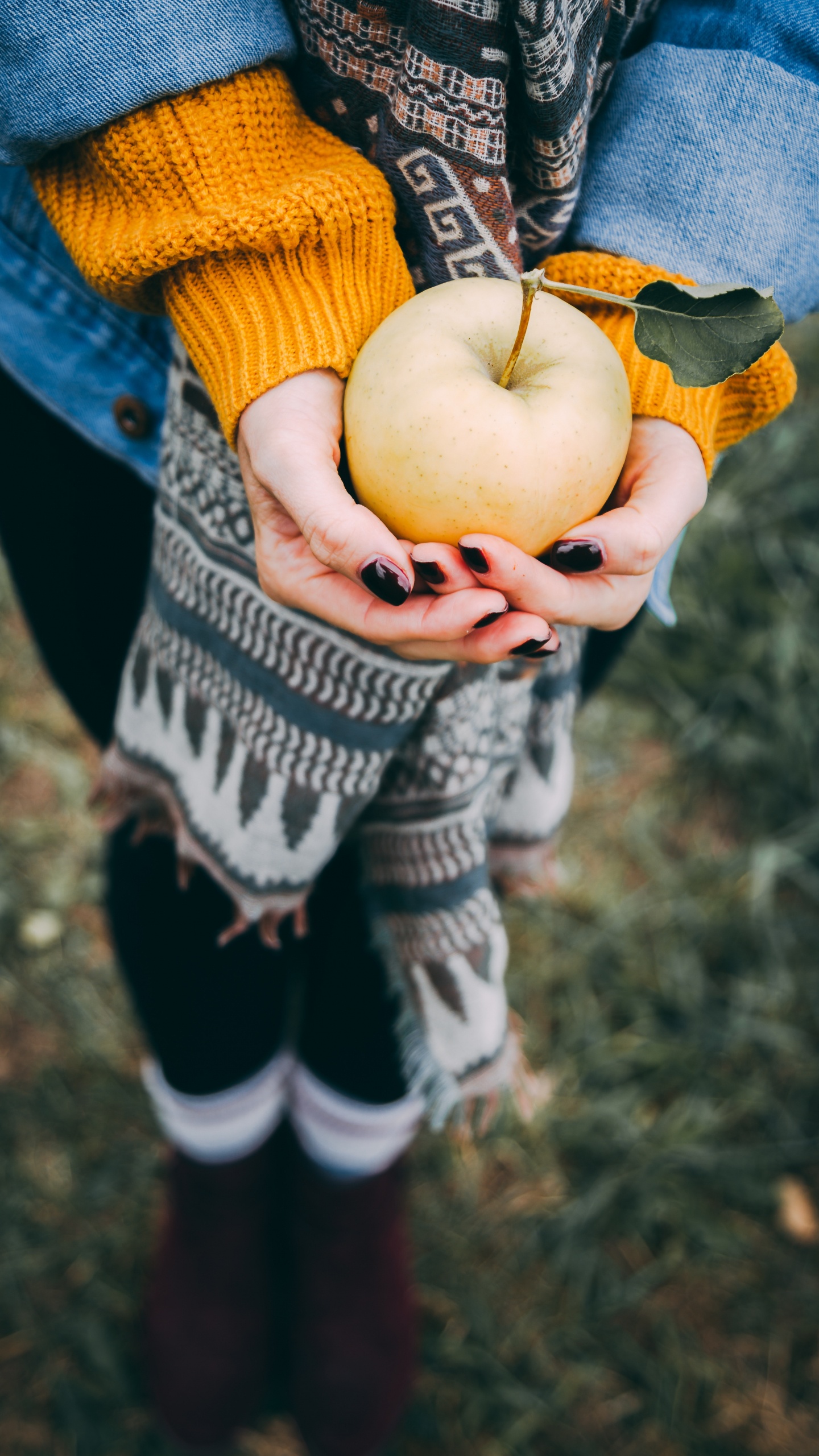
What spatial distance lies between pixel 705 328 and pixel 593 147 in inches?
12.3

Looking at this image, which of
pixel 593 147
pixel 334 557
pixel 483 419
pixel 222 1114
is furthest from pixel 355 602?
pixel 222 1114

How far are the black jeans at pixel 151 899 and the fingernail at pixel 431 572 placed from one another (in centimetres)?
49

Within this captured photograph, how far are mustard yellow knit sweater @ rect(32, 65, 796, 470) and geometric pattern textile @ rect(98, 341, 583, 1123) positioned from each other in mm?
109

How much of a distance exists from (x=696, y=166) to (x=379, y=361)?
34 centimetres

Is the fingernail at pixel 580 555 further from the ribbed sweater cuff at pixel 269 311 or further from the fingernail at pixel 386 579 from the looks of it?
the ribbed sweater cuff at pixel 269 311

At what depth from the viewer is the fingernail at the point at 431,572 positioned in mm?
668

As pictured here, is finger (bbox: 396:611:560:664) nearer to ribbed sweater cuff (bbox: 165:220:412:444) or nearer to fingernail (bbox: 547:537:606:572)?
fingernail (bbox: 547:537:606:572)

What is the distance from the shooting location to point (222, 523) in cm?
81

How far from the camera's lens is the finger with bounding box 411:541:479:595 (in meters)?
0.67

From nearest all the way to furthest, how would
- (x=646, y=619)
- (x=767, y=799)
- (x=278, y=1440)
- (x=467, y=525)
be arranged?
(x=467, y=525) < (x=278, y=1440) < (x=767, y=799) < (x=646, y=619)

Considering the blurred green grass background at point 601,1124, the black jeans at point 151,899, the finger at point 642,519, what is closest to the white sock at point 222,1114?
the black jeans at point 151,899

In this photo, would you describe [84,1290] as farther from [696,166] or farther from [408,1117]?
[696,166]

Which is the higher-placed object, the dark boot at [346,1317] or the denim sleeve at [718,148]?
the denim sleeve at [718,148]

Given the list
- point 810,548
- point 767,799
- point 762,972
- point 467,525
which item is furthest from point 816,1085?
point 467,525
